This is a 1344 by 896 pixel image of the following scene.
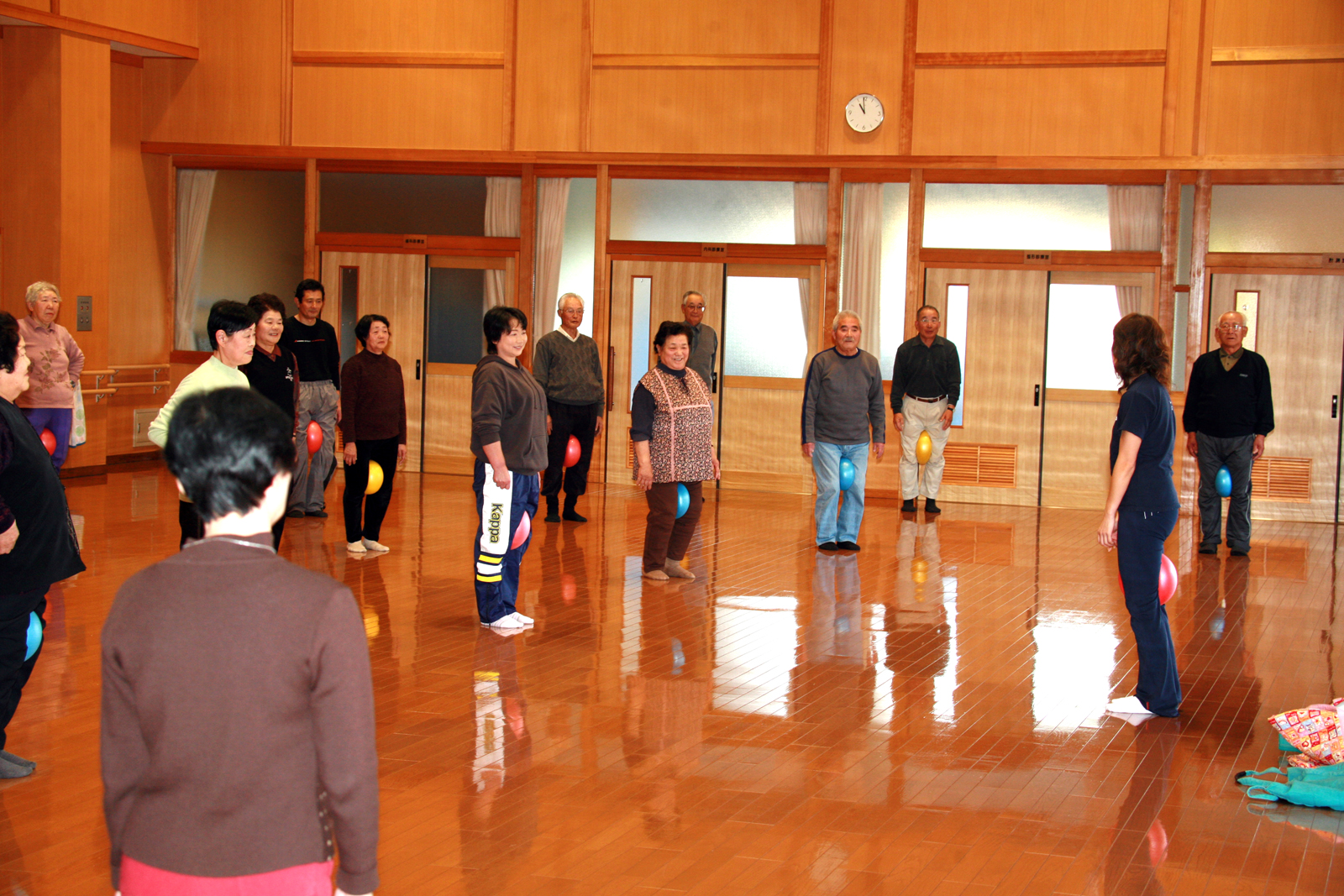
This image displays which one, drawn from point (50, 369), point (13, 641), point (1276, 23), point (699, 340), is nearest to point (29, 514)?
point (13, 641)

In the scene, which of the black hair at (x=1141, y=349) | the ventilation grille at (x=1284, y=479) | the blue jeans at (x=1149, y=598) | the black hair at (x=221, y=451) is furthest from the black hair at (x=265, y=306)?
the ventilation grille at (x=1284, y=479)

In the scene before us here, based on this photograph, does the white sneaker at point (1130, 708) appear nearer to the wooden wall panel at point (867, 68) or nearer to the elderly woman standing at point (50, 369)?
the wooden wall panel at point (867, 68)

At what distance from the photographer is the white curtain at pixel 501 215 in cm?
1246

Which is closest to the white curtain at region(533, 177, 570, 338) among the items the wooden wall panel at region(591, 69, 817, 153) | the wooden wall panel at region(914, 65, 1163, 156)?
the wooden wall panel at region(591, 69, 817, 153)

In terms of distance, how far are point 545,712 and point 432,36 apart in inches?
368

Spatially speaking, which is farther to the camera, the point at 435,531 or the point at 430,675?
the point at 435,531

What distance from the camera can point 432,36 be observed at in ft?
40.1

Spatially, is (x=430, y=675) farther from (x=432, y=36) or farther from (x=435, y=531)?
(x=432, y=36)

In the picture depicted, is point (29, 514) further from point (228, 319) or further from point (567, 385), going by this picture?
point (567, 385)

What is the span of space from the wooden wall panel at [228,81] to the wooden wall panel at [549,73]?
2.56m

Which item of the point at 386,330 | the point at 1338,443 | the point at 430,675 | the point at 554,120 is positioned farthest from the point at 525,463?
the point at 1338,443

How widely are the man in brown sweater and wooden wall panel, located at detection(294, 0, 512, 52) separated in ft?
36.4

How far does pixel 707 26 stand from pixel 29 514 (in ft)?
31.2

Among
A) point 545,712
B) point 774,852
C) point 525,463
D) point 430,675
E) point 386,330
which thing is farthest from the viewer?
point 386,330
